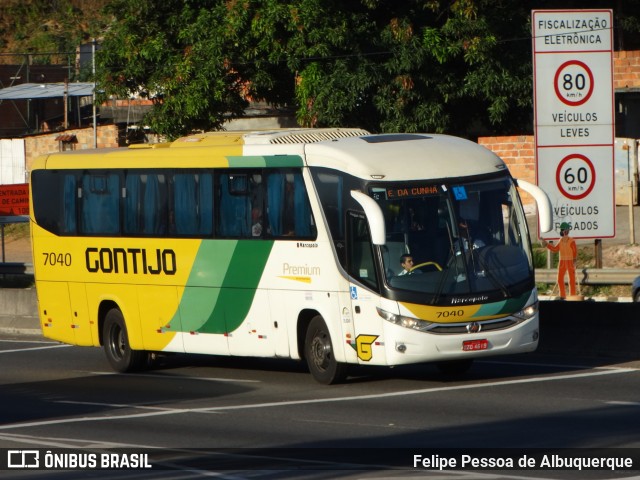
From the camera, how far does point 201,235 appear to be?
18609 mm

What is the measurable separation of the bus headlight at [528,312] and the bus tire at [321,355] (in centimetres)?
234

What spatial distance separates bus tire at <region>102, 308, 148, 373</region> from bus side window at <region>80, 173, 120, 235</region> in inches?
51.8

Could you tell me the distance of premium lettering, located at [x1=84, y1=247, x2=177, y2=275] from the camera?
62.6 ft

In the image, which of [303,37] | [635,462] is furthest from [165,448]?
[303,37]

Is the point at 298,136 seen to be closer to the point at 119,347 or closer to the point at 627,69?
the point at 119,347

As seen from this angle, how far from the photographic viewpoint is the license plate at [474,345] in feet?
52.1

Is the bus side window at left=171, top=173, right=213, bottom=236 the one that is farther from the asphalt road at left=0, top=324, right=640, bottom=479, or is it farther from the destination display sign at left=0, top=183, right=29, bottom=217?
the destination display sign at left=0, top=183, right=29, bottom=217

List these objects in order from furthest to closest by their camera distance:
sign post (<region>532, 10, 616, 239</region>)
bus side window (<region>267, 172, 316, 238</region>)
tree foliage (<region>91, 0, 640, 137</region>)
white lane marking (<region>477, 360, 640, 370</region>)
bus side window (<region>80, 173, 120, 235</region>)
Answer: tree foliage (<region>91, 0, 640, 137</region>)
sign post (<region>532, 10, 616, 239</region>)
bus side window (<region>80, 173, 120, 235</region>)
white lane marking (<region>477, 360, 640, 370</region>)
bus side window (<region>267, 172, 316, 238</region>)

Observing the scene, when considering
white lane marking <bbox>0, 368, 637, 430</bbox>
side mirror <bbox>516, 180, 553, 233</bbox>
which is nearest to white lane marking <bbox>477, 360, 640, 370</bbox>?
white lane marking <bbox>0, 368, 637, 430</bbox>

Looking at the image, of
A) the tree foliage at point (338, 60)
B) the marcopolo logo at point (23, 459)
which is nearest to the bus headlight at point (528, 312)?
the marcopolo logo at point (23, 459)

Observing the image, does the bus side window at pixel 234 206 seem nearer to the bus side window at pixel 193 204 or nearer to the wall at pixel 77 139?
the bus side window at pixel 193 204

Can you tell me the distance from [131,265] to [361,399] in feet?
18.4

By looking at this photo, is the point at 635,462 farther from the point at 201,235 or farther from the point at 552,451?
the point at 201,235

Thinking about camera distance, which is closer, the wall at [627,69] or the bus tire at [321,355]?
the bus tire at [321,355]
